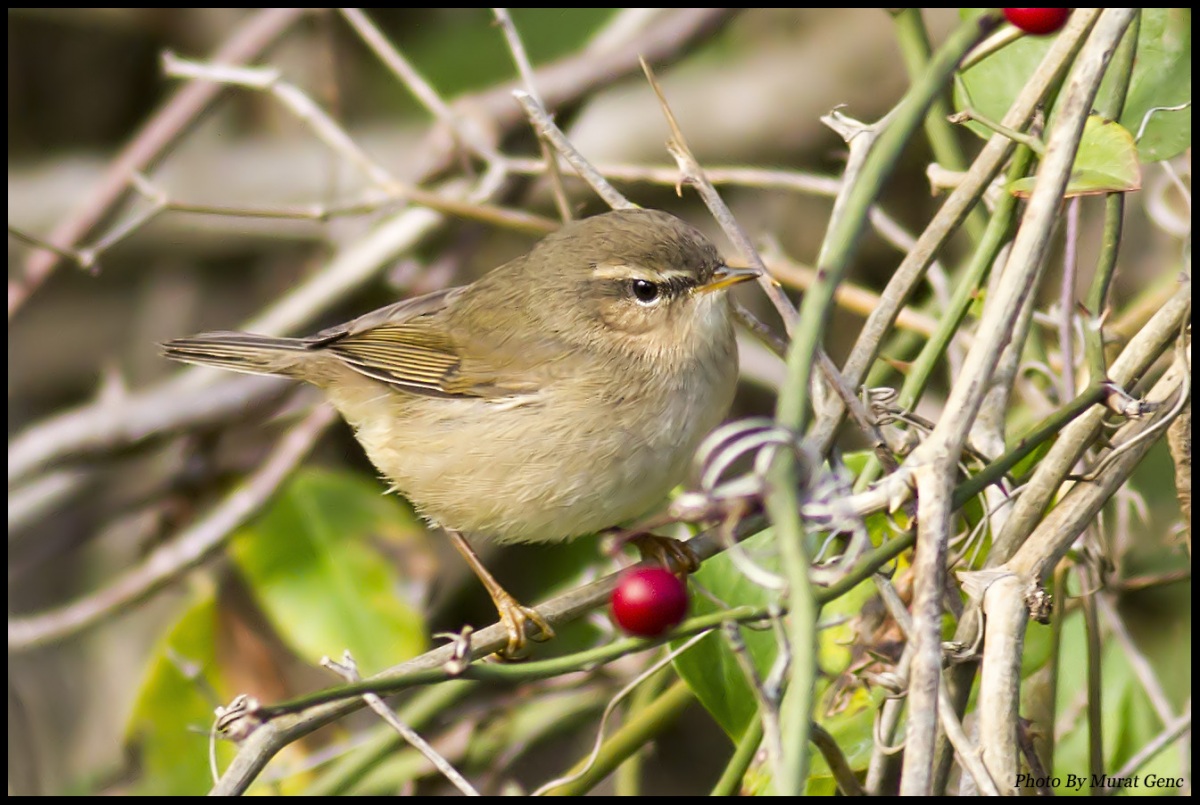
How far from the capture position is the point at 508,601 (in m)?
2.80

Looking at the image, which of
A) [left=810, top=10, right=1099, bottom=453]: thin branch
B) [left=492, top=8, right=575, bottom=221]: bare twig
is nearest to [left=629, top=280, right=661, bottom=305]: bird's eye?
[left=492, top=8, right=575, bottom=221]: bare twig

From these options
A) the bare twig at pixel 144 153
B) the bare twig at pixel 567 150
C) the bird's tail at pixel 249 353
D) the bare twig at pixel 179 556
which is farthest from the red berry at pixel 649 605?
the bare twig at pixel 144 153

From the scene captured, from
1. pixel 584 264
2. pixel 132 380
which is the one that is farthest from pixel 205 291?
pixel 584 264

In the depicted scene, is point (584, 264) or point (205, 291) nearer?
point (584, 264)

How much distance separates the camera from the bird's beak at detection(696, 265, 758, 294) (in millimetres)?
2660

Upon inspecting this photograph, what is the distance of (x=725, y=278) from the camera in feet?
9.06

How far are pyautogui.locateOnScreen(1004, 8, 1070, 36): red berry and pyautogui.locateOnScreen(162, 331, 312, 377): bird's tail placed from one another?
235 cm

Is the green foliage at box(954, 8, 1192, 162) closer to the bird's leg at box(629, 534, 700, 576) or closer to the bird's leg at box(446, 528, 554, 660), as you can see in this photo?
the bird's leg at box(629, 534, 700, 576)

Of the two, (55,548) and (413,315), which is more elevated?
(413,315)

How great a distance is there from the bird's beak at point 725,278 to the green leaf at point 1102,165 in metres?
0.76

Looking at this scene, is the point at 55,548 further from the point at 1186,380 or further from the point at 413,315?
the point at 1186,380

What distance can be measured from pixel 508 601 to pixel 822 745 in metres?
1.11

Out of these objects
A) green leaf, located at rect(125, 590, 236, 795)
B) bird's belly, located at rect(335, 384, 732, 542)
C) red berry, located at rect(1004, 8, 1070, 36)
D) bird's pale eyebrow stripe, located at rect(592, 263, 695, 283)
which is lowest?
green leaf, located at rect(125, 590, 236, 795)

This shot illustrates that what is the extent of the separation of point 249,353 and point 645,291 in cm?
127
